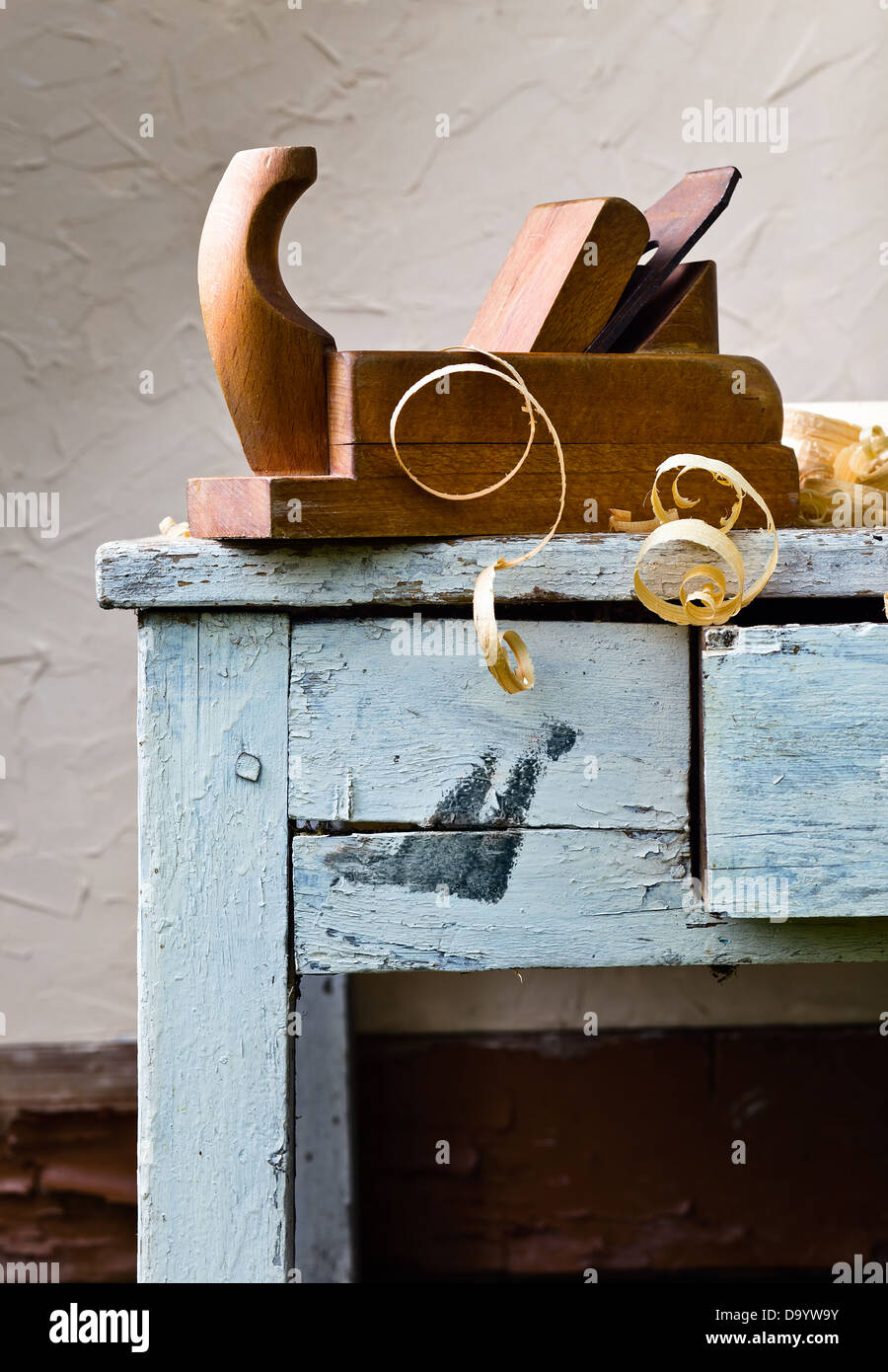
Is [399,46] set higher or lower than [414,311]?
higher

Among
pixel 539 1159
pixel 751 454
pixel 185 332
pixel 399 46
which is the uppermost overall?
pixel 399 46

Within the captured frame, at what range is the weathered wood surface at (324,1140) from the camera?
0.91 metres

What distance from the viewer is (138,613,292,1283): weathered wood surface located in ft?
1.68

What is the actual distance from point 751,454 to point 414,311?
519mm

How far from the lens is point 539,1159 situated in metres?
0.99

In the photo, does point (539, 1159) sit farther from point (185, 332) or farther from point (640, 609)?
point (185, 332)

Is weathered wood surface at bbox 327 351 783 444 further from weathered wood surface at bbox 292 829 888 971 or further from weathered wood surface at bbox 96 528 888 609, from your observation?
weathered wood surface at bbox 292 829 888 971

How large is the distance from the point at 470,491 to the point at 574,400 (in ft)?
0.21

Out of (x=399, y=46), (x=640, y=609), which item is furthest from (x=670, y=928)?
(x=399, y=46)

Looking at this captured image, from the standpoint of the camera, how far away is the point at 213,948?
0.52 meters

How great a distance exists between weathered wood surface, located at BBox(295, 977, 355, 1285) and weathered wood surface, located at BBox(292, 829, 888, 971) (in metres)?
0.42

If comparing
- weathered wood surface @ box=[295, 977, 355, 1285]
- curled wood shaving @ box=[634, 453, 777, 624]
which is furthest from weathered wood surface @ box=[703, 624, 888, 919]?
weathered wood surface @ box=[295, 977, 355, 1285]

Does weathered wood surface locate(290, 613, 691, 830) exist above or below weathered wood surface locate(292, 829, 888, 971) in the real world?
above

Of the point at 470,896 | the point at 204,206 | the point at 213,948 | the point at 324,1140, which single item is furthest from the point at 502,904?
Result: the point at 204,206
